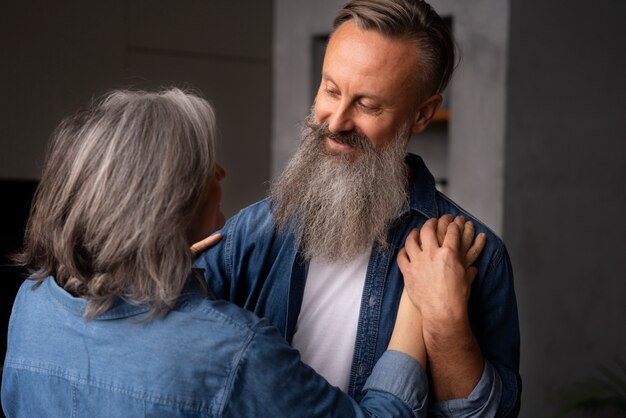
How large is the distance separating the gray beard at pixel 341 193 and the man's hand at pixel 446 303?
0.58 feet

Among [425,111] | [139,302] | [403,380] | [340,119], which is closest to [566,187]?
[425,111]

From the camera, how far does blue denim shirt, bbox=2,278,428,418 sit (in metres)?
1.13

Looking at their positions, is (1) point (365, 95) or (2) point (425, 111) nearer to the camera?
(1) point (365, 95)

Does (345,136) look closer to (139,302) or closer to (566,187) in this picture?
(139,302)

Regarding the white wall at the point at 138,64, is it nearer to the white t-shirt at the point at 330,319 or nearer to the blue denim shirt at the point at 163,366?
the white t-shirt at the point at 330,319

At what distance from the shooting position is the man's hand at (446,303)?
139 centimetres

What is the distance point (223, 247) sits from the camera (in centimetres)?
171

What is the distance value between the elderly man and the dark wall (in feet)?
6.55

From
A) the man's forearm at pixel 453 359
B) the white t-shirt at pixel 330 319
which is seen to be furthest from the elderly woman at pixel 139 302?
the white t-shirt at pixel 330 319

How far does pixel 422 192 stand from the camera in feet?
5.54

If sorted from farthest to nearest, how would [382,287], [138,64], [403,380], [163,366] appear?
[138,64] → [382,287] → [403,380] → [163,366]

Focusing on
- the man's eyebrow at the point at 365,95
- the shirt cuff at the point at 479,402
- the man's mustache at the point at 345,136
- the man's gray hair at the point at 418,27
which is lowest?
the shirt cuff at the point at 479,402

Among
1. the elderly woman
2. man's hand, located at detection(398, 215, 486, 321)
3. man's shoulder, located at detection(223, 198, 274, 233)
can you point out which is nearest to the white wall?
man's shoulder, located at detection(223, 198, 274, 233)

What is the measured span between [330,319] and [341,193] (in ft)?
0.92
